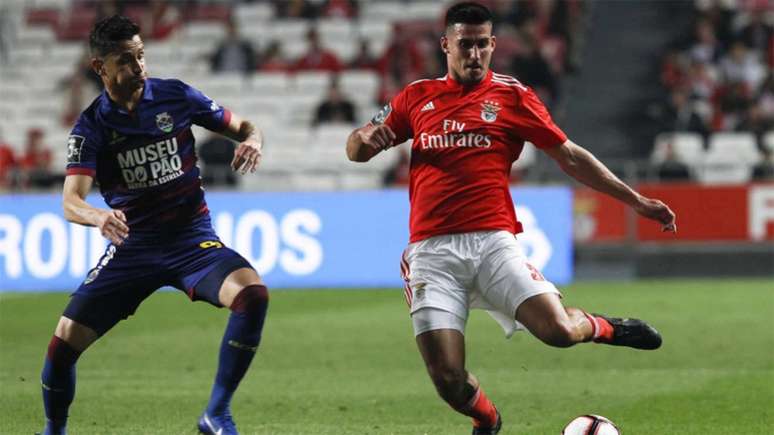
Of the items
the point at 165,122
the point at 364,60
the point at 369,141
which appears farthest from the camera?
the point at 364,60

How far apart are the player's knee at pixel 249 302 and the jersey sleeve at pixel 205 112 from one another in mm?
999

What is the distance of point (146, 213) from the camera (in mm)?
7645

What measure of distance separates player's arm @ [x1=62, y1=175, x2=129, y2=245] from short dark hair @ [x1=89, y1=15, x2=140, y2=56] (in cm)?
67

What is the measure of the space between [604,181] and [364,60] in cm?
1733

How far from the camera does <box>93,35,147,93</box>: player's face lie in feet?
24.3

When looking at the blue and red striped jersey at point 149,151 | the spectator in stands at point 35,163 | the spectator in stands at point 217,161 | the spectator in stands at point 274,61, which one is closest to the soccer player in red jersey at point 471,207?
the blue and red striped jersey at point 149,151

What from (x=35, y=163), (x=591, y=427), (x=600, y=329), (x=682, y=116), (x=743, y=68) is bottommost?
(x=35, y=163)

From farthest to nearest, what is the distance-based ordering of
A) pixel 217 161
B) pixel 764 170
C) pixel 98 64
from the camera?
pixel 217 161, pixel 764 170, pixel 98 64

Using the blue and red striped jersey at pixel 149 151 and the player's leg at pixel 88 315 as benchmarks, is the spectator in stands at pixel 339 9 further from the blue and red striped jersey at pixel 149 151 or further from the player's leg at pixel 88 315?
the player's leg at pixel 88 315

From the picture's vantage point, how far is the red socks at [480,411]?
7.36 metres

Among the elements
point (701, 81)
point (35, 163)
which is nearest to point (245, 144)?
point (35, 163)

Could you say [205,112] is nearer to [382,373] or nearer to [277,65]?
[382,373]

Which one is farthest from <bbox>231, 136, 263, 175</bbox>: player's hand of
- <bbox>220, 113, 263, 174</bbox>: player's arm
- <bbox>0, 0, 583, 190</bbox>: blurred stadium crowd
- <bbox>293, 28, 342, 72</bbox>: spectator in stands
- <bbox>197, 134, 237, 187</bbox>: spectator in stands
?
<bbox>293, 28, 342, 72</bbox>: spectator in stands

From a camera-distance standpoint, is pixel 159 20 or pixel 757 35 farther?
pixel 159 20
